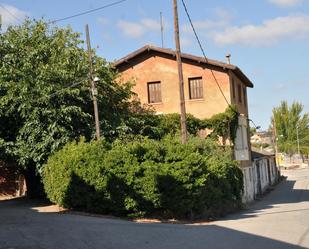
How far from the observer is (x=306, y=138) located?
112 m

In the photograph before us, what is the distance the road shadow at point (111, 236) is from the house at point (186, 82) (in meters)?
16.4

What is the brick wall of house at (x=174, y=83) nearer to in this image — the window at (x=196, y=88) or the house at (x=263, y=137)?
the window at (x=196, y=88)

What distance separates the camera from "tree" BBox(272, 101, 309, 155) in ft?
373

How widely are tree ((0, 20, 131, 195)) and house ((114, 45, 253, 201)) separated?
6531 mm

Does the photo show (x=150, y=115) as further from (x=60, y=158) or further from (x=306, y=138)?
(x=306, y=138)

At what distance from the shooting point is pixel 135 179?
18594 mm

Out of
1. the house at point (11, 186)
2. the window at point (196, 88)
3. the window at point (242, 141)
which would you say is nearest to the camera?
the window at point (196, 88)

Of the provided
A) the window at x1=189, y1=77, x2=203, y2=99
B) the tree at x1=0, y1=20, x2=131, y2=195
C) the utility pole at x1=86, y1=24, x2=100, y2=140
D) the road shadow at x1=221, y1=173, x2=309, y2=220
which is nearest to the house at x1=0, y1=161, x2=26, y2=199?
the tree at x1=0, y1=20, x2=131, y2=195

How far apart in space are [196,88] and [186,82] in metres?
0.72

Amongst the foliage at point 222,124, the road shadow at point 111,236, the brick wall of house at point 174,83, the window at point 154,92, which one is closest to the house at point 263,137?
the window at point 154,92

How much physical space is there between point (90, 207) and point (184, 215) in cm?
351

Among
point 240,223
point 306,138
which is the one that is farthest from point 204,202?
point 306,138

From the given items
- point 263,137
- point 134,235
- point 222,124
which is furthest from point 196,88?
point 263,137

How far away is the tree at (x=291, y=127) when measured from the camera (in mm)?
113812
